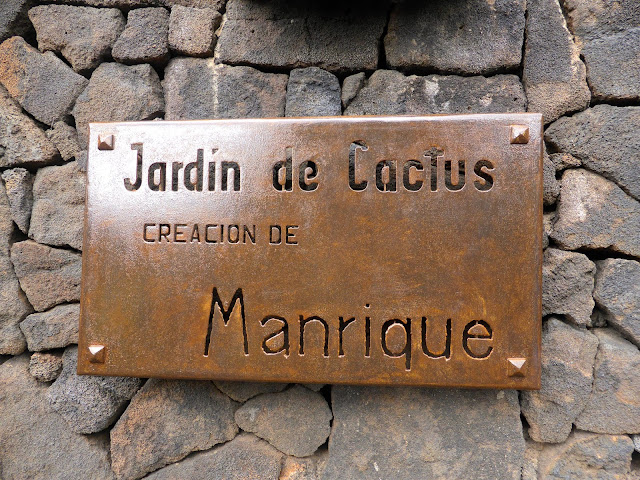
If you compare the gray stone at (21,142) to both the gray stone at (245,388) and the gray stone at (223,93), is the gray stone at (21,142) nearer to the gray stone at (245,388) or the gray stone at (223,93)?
the gray stone at (223,93)

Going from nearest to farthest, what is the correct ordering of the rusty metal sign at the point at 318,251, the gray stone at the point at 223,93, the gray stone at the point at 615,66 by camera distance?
the rusty metal sign at the point at 318,251 → the gray stone at the point at 615,66 → the gray stone at the point at 223,93

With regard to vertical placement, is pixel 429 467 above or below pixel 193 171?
below

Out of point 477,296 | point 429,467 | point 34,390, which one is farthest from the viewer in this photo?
point 34,390

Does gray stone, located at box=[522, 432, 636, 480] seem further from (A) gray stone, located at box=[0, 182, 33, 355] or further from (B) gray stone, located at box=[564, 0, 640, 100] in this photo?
(A) gray stone, located at box=[0, 182, 33, 355]

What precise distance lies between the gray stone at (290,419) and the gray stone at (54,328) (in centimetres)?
64

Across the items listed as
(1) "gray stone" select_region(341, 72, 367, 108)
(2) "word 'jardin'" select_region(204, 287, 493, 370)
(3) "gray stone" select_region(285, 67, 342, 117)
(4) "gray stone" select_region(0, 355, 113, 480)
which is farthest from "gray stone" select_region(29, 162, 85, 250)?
(1) "gray stone" select_region(341, 72, 367, 108)

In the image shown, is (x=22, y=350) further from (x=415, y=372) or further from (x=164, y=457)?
(x=415, y=372)

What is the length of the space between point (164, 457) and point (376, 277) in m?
0.92

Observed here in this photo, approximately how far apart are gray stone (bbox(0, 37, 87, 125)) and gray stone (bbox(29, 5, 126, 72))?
0.15ft

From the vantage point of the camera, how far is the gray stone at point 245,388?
127 cm

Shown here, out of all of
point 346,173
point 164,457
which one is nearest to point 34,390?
point 164,457

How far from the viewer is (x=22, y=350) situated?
53.1 inches

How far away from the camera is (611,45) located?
1.21 meters

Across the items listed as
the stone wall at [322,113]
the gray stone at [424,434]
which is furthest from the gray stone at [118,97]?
the gray stone at [424,434]
